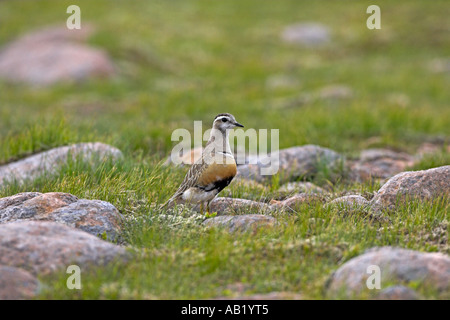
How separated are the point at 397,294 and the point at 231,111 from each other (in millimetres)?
14435

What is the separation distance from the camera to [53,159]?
35.3ft

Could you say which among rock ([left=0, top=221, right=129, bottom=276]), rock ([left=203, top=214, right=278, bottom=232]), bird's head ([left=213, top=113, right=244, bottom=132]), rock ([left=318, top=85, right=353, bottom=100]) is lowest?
rock ([left=0, top=221, right=129, bottom=276])

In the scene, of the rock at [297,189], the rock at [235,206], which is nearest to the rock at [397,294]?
the rock at [235,206]

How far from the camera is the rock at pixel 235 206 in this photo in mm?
8383

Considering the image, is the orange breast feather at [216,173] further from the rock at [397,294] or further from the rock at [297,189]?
the rock at [397,294]

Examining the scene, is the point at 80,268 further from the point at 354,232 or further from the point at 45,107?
the point at 45,107

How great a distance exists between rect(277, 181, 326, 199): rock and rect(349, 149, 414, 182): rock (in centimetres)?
127

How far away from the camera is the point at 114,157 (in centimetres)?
1053

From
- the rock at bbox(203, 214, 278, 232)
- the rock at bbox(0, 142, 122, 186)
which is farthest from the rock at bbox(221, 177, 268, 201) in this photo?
the rock at bbox(0, 142, 122, 186)

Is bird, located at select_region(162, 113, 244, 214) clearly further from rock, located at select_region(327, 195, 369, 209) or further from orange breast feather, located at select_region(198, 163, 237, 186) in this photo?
rock, located at select_region(327, 195, 369, 209)

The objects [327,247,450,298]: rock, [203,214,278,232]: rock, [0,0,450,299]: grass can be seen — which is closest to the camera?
[327,247,450,298]: rock

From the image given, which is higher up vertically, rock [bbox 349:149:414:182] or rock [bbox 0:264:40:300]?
rock [bbox 349:149:414:182]

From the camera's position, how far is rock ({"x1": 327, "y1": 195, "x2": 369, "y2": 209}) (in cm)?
822

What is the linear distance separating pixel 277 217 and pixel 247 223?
21.8 inches
